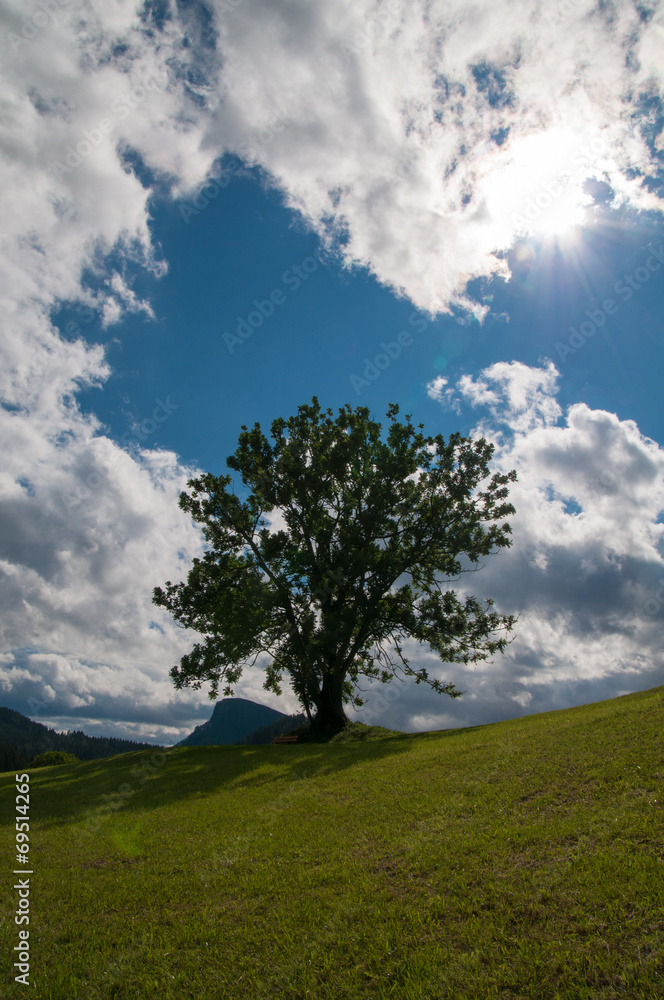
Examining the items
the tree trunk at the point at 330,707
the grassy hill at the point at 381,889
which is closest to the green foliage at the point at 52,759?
the tree trunk at the point at 330,707

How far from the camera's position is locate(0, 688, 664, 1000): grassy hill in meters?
6.25

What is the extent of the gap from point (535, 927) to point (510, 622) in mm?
27804

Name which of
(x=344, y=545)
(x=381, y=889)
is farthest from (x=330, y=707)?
(x=381, y=889)

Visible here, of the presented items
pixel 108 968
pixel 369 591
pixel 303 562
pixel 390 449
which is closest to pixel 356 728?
pixel 369 591

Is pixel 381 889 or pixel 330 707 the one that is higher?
pixel 330 707

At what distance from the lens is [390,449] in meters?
33.6

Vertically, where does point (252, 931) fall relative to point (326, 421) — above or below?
below

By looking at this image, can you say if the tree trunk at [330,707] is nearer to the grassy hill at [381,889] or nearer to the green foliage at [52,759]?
the grassy hill at [381,889]

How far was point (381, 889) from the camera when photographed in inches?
326

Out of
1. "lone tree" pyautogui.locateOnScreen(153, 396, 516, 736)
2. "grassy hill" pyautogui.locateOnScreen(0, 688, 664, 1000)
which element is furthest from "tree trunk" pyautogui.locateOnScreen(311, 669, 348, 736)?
"grassy hill" pyautogui.locateOnScreen(0, 688, 664, 1000)

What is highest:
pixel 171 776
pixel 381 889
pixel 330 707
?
pixel 330 707

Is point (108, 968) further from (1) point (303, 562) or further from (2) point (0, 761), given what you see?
(2) point (0, 761)

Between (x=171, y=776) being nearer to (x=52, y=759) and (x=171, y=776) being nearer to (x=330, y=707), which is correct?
(x=330, y=707)

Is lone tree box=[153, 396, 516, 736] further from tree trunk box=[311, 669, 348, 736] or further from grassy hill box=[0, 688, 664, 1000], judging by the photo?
grassy hill box=[0, 688, 664, 1000]
